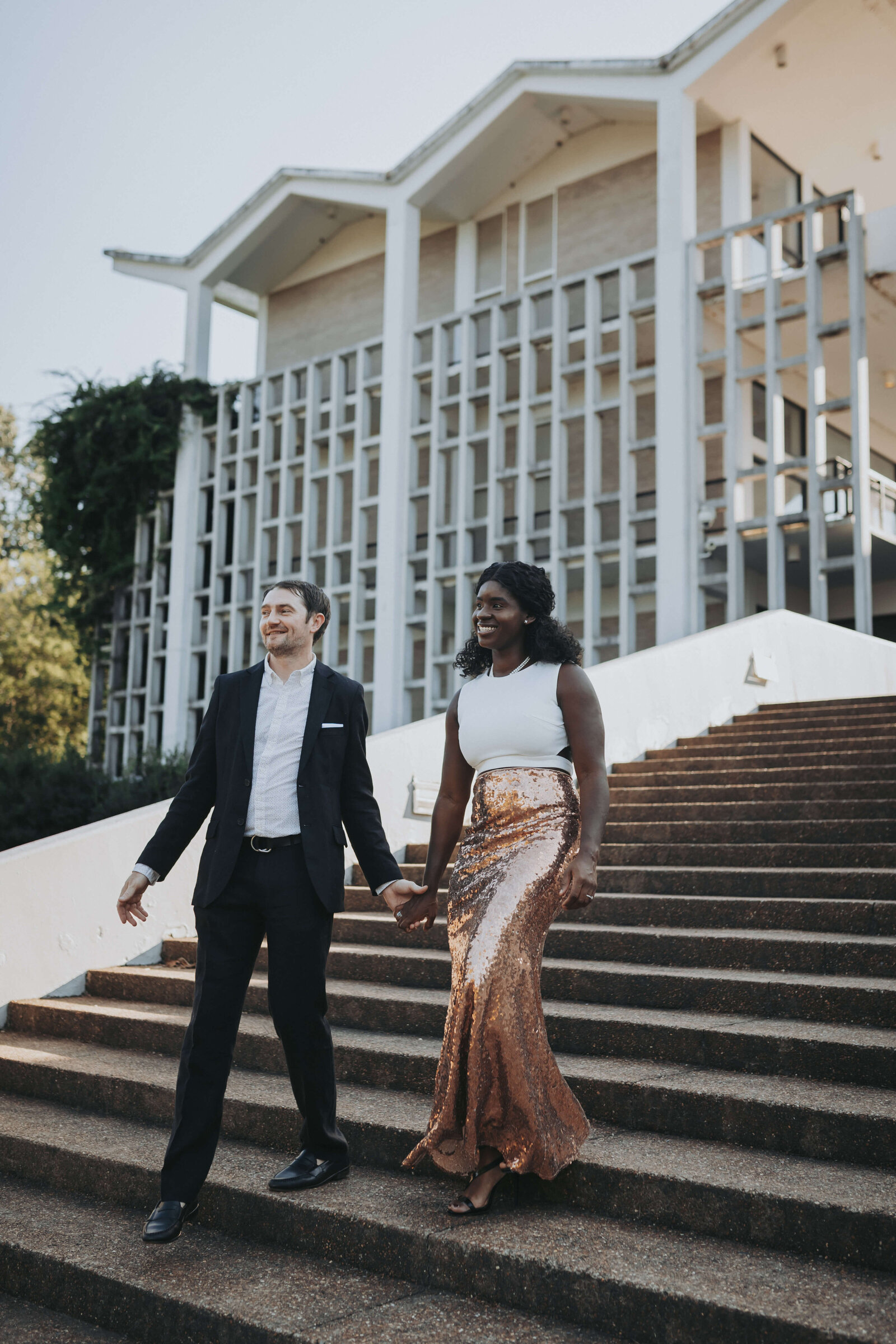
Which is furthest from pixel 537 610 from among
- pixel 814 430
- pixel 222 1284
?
pixel 814 430

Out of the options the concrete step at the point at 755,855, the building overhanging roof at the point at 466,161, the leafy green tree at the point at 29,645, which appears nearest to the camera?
the concrete step at the point at 755,855

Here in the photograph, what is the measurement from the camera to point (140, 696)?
58.2 ft

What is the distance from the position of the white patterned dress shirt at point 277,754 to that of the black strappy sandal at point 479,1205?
0.82 m

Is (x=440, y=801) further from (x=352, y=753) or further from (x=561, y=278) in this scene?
(x=561, y=278)

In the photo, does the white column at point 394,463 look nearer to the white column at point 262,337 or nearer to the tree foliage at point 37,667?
the white column at point 262,337

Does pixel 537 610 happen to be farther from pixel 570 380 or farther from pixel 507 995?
pixel 570 380

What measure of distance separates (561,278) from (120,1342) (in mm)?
12859

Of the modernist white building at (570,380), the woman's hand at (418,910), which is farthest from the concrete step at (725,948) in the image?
the modernist white building at (570,380)

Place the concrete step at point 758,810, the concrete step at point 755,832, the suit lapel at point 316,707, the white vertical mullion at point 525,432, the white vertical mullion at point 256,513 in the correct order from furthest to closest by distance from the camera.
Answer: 1. the white vertical mullion at point 256,513
2. the white vertical mullion at point 525,432
3. the concrete step at point 758,810
4. the concrete step at point 755,832
5. the suit lapel at point 316,707

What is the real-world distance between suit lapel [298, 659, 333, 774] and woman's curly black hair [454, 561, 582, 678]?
0.49 m

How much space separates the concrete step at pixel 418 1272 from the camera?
8.52ft

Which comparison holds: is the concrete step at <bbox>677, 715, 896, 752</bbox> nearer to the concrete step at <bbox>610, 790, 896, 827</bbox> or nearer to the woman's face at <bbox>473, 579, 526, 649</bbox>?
the concrete step at <bbox>610, 790, 896, 827</bbox>

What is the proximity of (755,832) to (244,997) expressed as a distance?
3468 mm

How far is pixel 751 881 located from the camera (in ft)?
17.6
